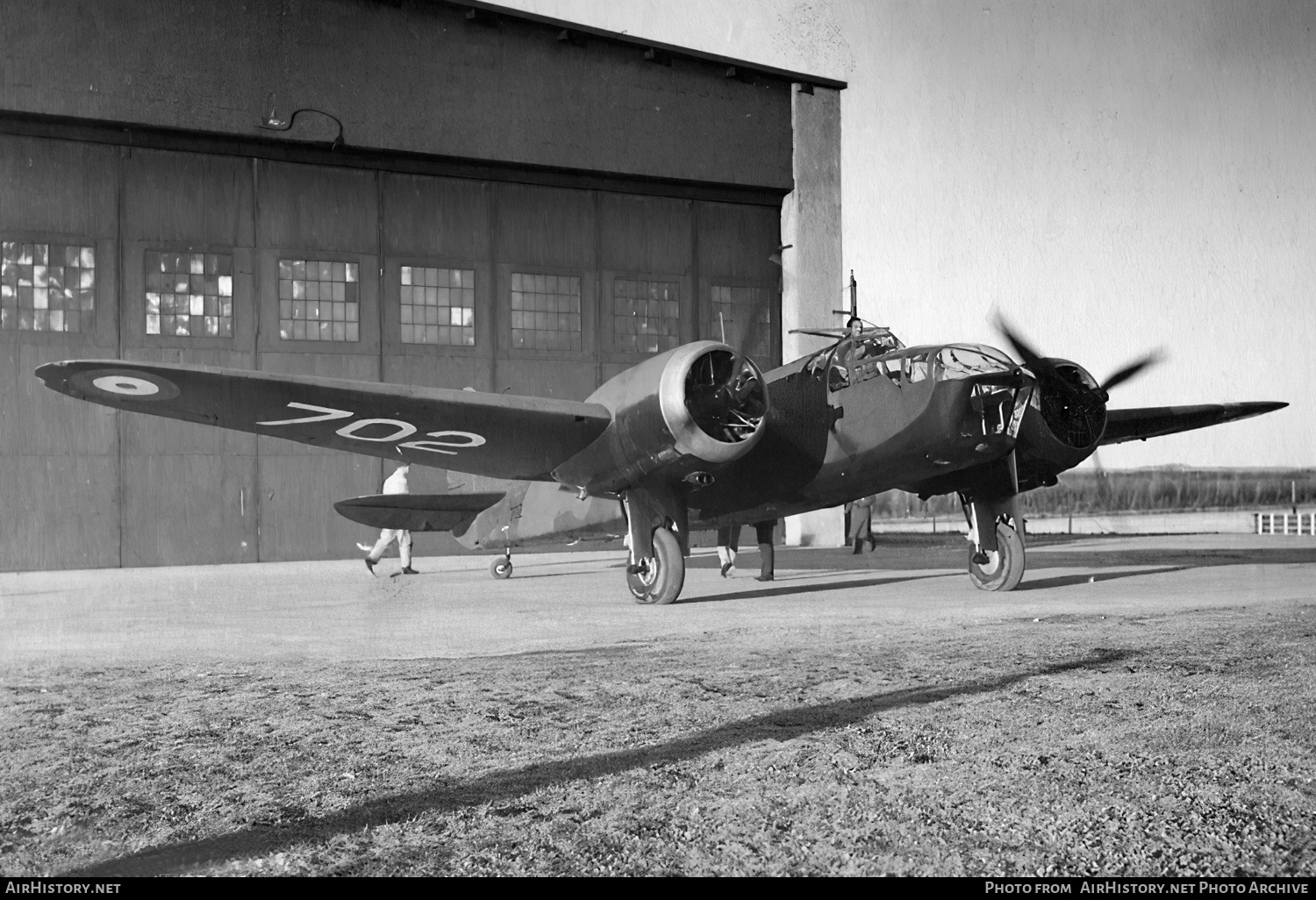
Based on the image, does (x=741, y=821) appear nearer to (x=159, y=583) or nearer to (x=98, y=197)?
(x=159, y=583)

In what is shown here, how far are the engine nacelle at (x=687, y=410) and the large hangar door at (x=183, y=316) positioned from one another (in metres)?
10.3

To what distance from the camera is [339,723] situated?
437 cm

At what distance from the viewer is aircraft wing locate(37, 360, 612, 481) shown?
27.9 feet

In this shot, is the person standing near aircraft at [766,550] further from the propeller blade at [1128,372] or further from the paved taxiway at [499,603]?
the propeller blade at [1128,372]

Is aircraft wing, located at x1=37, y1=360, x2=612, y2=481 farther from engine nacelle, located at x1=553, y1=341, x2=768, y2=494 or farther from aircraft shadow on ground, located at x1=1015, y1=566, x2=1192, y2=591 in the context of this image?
aircraft shadow on ground, located at x1=1015, y1=566, x2=1192, y2=591

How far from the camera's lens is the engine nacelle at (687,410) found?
31.2 ft

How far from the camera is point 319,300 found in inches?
749

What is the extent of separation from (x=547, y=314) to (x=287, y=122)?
5.92 metres

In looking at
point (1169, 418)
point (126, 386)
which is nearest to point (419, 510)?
point (126, 386)

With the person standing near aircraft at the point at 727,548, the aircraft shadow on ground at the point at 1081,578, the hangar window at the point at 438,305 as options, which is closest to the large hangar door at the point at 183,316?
the hangar window at the point at 438,305

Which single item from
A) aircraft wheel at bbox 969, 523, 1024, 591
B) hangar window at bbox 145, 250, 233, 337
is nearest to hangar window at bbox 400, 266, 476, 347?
hangar window at bbox 145, 250, 233, 337

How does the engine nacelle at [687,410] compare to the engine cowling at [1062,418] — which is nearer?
the engine nacelle at [687,410]

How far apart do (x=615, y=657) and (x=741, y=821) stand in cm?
361
